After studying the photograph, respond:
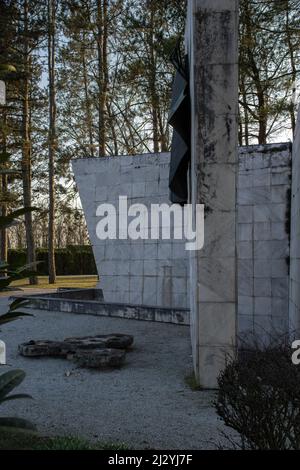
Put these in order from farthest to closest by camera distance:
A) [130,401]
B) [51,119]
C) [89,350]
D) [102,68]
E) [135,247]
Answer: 1. [51,119]
2. [102,68]
3. [135,247]
4. [89,350]
5. [130,401]

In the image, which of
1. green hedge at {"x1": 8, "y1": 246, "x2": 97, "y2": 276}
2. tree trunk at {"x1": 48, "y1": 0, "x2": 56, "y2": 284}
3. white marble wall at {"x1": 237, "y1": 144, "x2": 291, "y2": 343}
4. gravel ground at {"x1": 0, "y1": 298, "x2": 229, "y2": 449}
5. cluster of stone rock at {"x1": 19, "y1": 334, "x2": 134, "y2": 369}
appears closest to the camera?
gravel ground at {"x1": 0, "y1": 298, "x2": 229, "y2": 449}

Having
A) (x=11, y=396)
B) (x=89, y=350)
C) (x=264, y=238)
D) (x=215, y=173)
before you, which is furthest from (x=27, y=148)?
(x=11, y=396)

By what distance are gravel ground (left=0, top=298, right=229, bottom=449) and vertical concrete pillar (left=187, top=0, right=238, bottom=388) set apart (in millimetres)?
611

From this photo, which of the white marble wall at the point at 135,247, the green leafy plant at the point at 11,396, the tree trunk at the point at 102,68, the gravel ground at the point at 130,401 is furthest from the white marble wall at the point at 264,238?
the tree trunk at the point at 102,68

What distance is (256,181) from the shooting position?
27.7 ft

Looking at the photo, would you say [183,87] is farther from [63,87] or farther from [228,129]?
[63,87]

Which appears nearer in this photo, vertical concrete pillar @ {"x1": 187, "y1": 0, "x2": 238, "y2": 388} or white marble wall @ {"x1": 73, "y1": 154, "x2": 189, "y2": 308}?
vertical concrete pillar @ {"x1": 187, "y1": 0, "x2": 238, "y2": 388}

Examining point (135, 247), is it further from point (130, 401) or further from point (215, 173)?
point (130, 401)

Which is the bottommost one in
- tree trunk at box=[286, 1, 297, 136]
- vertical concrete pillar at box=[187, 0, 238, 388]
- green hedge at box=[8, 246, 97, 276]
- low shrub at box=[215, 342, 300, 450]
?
green hedge at box=[8, 246, 97, 276]

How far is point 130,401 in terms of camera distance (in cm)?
486

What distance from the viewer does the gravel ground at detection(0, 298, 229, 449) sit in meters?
3.92

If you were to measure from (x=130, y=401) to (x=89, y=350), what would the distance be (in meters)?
1.61

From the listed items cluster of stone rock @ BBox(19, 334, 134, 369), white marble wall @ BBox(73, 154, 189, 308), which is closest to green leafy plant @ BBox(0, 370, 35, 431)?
cluster of stone rock @ BBox(19, 334, 134, 369)

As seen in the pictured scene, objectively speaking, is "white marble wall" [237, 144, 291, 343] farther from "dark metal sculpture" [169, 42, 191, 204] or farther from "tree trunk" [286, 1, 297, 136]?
"tree trunk" [286, 1, 297, 136]
